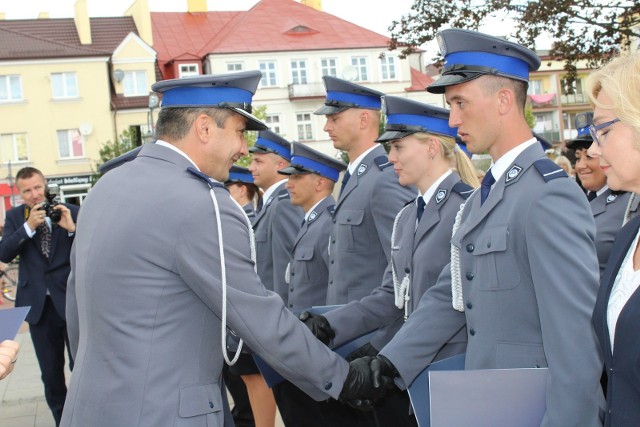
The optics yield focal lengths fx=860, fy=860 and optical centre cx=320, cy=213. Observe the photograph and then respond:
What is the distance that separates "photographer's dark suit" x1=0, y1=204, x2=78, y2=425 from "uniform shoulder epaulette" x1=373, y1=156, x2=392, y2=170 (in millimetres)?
3257

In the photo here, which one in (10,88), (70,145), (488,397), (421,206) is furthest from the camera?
(70,145)

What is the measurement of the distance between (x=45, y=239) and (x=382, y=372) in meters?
4.61

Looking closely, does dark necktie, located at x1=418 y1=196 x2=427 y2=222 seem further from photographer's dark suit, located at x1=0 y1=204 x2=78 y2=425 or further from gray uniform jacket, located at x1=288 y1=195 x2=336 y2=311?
photographer's dark suit, located at x1=0 y1=204 x2=78 y2=425

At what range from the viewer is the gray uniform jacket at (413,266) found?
4188 mm

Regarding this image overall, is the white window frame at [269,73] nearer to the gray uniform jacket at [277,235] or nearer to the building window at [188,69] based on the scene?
the building window at [188,69]

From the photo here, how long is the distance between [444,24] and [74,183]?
3603 cm

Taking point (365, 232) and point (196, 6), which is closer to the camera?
point (365, 232)

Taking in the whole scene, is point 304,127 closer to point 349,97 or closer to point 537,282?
point 349,97

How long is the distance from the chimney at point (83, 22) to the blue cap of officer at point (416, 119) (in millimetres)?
45017

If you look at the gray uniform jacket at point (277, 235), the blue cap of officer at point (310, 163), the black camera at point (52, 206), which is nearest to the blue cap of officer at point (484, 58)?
the blue cap of officer at point (310, 163)

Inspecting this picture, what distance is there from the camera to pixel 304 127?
51594 millimetres

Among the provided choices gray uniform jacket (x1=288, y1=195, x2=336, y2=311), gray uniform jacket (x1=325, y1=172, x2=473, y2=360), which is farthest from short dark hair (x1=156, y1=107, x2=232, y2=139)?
gray uniform jacket (x1=288, y1=195, x2=336, y2=311)

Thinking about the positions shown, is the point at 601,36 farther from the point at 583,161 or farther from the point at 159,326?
the point at 159,326

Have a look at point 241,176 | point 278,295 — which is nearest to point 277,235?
point 241,176
